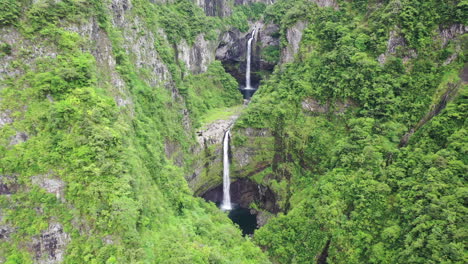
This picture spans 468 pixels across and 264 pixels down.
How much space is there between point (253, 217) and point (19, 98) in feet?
76.9

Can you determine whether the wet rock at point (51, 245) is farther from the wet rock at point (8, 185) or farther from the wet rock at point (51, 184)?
the wet rock at point (8, 185)

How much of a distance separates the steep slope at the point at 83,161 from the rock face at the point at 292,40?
18719 millimetres

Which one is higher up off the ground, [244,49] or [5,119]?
[244,49]

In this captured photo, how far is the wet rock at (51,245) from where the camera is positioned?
15.7 meters

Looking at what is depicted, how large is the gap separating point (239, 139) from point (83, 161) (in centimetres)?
1964

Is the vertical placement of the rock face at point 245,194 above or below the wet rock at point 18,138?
below

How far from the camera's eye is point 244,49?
52656 millimetres

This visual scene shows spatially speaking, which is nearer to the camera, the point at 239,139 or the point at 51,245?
the point at 51,245

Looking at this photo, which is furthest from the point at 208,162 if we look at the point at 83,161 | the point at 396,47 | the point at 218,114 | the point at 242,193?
the point at 396,47

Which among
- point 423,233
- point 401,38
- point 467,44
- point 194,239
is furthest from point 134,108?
point 467,44

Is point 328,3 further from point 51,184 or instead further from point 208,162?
point 51,184

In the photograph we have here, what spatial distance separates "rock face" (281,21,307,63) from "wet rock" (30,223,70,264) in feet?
99.9

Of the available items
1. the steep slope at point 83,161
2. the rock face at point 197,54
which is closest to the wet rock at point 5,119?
the steep slope at point 83,161

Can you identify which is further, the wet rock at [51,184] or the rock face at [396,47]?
the rock face at [396,47]
